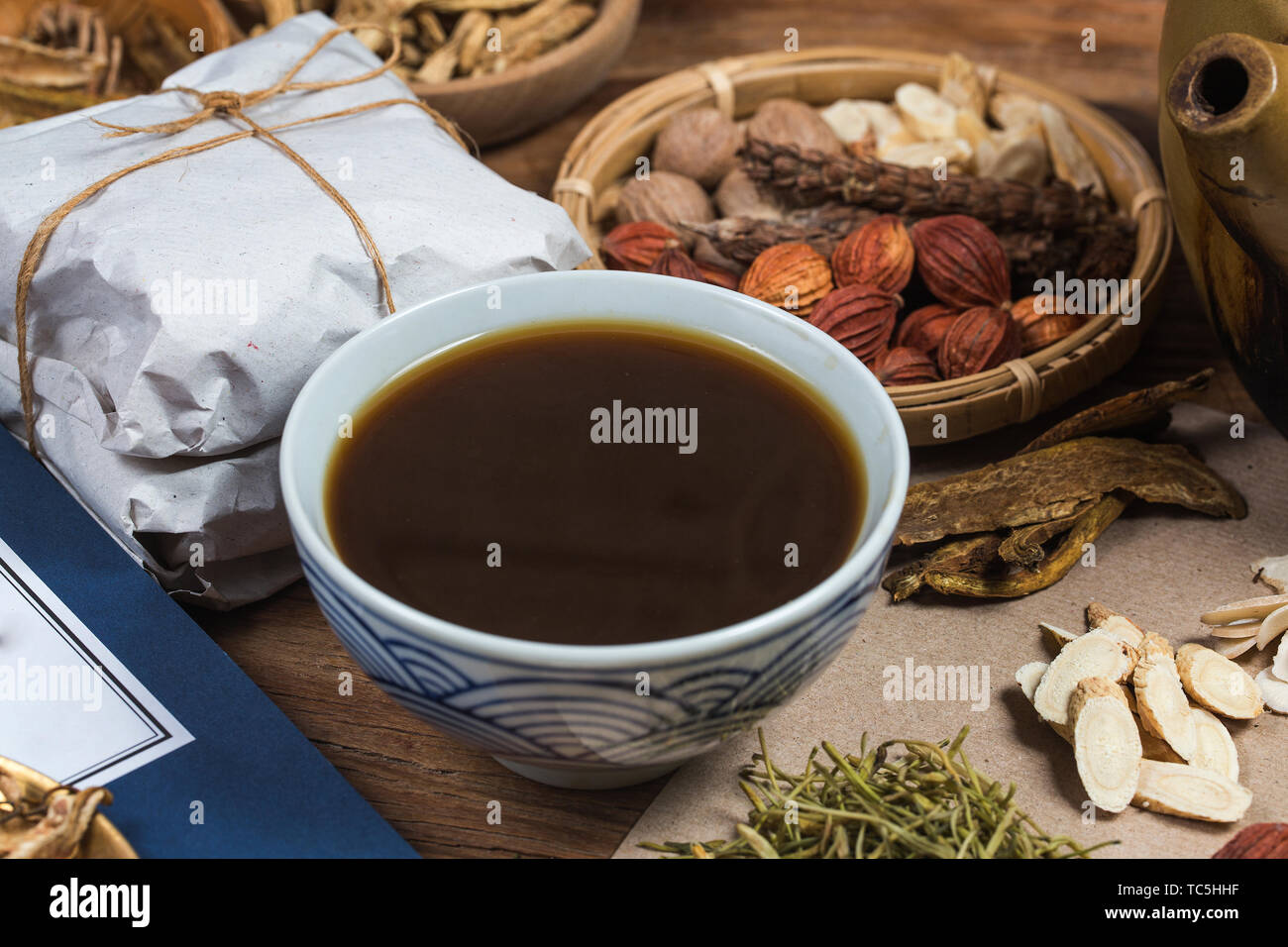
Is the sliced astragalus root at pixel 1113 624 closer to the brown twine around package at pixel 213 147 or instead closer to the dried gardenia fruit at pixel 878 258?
the dried gardenia fruit at pixel 878 258

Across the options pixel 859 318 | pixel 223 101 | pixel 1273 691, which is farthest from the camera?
pixel 859 318

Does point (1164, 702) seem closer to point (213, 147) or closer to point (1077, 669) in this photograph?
point (1077, 669)

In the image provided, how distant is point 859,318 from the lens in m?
0.94

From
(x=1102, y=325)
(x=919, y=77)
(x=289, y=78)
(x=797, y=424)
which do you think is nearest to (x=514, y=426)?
(x=797, y=424)

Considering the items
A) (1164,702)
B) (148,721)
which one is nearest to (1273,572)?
(1164,702)

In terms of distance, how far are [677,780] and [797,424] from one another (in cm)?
21

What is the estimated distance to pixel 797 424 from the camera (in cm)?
68

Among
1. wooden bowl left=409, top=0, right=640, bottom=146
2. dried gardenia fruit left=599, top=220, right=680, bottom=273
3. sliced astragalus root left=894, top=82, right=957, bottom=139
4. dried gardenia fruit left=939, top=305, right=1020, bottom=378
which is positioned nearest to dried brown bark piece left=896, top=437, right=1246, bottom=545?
dried gardenia fruit left=939, top=305, right=1020, bottom=378

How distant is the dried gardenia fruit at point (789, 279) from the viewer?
38.3 inches

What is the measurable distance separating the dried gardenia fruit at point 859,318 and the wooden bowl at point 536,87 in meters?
0.40

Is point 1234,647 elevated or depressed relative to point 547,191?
depressed

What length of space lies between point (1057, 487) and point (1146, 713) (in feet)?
0.58

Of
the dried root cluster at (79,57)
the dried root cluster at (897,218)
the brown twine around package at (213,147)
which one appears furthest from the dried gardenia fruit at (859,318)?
the dried root cluster at (79,57)
